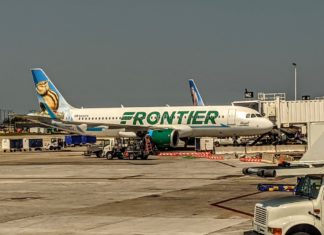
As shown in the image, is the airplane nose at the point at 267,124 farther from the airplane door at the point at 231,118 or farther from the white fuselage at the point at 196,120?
the airplane door at the point at 231,118

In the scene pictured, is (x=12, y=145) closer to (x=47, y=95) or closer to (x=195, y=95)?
(x=47, y=95)

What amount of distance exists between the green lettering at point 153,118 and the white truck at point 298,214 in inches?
2313

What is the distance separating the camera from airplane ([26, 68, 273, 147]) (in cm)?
6819

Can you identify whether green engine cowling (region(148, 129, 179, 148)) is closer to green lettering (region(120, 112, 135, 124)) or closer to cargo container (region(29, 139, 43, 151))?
green lettering (region(120, 112, 135, 124))

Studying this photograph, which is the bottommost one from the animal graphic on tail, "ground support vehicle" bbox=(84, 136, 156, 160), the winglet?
"ground support vehicle" bbox=(84, 136, 156, 160)

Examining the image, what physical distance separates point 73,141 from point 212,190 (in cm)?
7078

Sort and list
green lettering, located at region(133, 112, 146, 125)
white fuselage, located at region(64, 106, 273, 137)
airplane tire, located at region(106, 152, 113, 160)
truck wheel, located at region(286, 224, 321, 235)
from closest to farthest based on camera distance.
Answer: truck wheel, located at region(286, 224, 321, 235)
airplane tire, located at region(106, 152, 113, 160)
white fuselage, located at region(64, 106, 273, 137)
green lettering, located at region(133, 112, 146, 125)

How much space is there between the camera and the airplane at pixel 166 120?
68188 millimetres

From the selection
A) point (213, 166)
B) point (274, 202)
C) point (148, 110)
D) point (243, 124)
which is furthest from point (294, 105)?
point (274, 202)

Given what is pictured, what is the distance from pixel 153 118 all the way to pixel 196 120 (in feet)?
19.0

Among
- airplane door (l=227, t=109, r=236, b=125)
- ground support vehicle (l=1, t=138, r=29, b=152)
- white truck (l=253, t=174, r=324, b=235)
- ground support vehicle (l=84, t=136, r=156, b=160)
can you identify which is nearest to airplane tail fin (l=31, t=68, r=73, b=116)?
ground support vehicle (l=1, t=138, r=29, b=152)

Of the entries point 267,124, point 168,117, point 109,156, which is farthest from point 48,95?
point 267,124

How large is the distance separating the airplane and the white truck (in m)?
52.3

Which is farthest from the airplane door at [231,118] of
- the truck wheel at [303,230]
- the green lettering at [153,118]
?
the truck wheel at [303,230]
